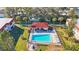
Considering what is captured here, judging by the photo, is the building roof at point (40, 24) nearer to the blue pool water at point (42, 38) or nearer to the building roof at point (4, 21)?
the blue pool water at point (42, 38)

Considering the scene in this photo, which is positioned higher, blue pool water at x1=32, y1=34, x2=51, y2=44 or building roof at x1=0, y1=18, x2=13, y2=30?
building roof at x1=0, y1=18, x2=13, y2=30

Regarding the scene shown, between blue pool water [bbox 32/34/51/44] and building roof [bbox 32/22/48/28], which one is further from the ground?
building roof [bbox 32/22/48/28]

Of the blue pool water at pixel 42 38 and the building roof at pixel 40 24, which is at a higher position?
the building roof at pixel 40 24

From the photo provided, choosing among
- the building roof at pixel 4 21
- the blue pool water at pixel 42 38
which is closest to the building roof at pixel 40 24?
the blue pool water at pixel 42 38

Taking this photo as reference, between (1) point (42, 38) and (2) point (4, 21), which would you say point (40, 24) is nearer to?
(1) point (42, 38)

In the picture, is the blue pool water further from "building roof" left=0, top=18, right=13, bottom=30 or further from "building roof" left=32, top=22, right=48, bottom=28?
"building roof" left=0, top=18, right=13, bottom=30

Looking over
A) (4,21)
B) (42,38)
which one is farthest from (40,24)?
(4,21)

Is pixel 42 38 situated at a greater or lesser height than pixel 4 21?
lesser

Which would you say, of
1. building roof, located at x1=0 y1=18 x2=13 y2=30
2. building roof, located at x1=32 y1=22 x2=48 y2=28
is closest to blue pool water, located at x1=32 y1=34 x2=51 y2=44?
building roof, located at x1=32 y1=22 x2=48 y2=28
